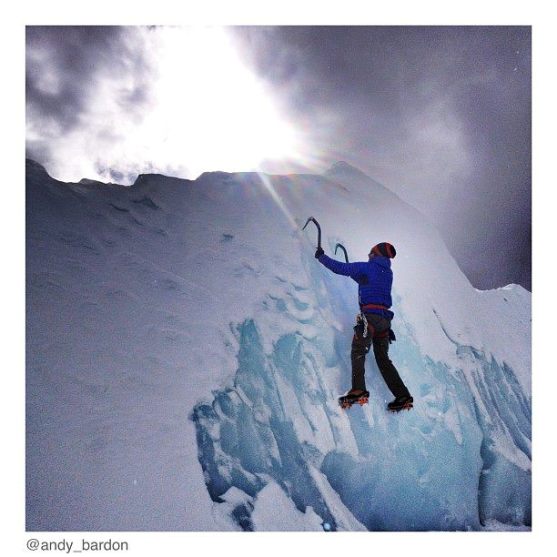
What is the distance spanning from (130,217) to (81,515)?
2663 mm

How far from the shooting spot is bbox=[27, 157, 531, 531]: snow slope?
3316mm

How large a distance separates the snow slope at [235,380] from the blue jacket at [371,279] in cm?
57

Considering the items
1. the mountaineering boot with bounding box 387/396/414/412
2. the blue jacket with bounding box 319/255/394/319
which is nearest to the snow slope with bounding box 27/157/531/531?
the mountaineering boot with bounding box 387/396/414/412

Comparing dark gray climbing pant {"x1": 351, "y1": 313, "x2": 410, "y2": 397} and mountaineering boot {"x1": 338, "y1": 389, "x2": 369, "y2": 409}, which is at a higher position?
dark gray climbing pant {"x1": 351, "y1": 313, "x2": 410, "y2": 397}

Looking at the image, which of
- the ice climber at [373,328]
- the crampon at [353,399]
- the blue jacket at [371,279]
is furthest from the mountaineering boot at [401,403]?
the blue jacket at [371,279]

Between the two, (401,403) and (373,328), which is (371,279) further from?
(401,403)

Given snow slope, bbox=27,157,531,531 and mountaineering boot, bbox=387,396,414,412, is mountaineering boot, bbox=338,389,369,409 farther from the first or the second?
mountaineering boot, bbox=387,396,414,412

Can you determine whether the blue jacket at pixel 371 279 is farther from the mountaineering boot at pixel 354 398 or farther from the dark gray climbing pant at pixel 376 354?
the mountaineering boot at pixel 354 398

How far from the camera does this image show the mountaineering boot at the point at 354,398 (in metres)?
3.92

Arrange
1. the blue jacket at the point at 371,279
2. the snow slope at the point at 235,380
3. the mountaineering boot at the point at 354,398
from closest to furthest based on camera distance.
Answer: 1. the snow slope at the point at 235,380
2. the mountaineering boot at the point at 354,398
3. the blue jacket at the point at 371,279

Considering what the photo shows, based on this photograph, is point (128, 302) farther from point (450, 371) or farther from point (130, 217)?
point (450, 371)

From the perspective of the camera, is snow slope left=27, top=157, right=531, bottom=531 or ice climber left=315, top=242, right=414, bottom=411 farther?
ice climber left=315, top=242, right=414, bottom=411

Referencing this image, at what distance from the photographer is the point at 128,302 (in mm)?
3848

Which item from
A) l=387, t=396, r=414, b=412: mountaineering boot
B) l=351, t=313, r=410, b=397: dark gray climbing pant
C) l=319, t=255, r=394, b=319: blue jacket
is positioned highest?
l=319, t=255, r=394, b=319: blue jacket
